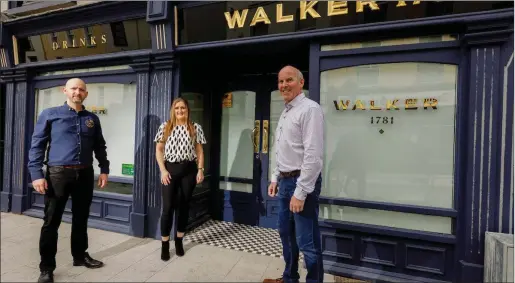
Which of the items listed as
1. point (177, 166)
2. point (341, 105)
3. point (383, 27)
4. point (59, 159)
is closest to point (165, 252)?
point (177, 166)

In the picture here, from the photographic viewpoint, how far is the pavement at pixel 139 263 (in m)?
2.92

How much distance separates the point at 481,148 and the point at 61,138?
401 cm

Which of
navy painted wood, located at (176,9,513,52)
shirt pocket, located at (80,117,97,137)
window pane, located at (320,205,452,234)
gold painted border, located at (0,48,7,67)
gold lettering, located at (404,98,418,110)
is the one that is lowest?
window pane, located at (320,205,452,234)

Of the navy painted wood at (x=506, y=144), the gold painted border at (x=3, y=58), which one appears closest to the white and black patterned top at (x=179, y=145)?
the navy painted wood at (x=506, y=144)

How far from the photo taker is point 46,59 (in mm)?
4930

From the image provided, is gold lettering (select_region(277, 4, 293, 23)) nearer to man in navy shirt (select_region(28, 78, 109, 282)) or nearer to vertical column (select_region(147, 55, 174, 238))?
vertical column (select_region(147, 55, 174, 238))

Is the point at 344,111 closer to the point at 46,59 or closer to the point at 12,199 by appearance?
the point at 46,59

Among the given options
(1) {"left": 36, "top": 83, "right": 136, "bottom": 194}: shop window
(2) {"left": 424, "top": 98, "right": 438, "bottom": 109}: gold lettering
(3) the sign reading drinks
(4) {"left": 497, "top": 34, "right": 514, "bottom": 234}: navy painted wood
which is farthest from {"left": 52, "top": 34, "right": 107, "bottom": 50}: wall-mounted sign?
(4) {"left": 497, "top": 34, "right": 514, "bottom": 234}: navy painted wood

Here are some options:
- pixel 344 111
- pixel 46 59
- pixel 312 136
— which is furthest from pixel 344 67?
pixel 46 59

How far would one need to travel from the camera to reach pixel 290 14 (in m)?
3.38

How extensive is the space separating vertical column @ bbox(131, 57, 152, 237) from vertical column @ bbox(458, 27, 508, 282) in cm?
381

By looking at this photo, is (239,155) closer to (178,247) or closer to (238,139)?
(238,139)

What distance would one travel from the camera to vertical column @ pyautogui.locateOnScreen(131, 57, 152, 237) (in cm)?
405

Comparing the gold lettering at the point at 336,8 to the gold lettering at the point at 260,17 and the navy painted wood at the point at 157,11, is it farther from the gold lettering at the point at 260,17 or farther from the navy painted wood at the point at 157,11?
the navy painted wood at the point at 157,11
